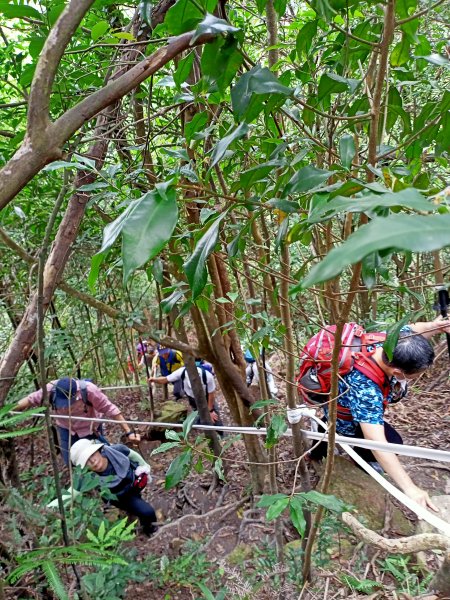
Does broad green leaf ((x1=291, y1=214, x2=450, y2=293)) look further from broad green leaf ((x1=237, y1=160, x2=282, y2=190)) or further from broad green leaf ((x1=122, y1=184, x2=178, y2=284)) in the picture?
broad green leaf ((x1=237, y1=160, x2=282, y2=190))

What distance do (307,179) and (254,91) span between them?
0.14 metres

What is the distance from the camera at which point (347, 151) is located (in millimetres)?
647

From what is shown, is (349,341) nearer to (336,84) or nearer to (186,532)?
(336,84)

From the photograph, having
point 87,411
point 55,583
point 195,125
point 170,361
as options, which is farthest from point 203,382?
point 195,125

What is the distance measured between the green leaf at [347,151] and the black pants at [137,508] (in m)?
2.63

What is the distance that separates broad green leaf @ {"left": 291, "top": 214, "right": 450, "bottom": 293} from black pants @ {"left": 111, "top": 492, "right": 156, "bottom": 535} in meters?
2.80

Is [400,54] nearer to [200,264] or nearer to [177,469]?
[200,264]

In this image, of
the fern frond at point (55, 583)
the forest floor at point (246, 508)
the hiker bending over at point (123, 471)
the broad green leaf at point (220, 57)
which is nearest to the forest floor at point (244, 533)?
the forest floor at point (246, 508)

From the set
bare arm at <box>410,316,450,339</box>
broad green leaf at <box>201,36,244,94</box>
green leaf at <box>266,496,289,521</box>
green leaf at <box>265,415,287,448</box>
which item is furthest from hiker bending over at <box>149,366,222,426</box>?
broad green leaf at <box>201,36,244,94</box>

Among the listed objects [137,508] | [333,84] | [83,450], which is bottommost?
[137,508]

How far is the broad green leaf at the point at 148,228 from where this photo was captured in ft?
1.33

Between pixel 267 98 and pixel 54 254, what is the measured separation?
113 centimetres

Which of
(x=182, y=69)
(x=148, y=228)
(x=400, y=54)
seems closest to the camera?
(x=148, y=228)

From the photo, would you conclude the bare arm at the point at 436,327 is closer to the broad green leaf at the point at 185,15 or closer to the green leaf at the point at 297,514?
the green leaf at the point at 297,514
